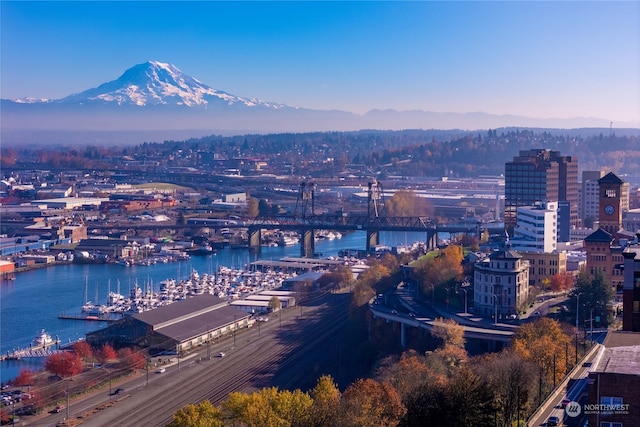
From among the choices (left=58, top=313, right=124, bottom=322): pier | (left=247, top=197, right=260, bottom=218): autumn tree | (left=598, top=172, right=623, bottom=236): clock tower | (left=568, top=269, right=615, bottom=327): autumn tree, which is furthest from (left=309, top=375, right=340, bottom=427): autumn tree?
(left=247, top=197, right=260, bottom=218): autumn tree

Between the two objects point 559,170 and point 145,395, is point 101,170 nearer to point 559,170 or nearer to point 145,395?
point 559,170

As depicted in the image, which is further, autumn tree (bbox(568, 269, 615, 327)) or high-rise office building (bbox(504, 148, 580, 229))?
high-rise office building (bbox(504, 148, 580, 229))

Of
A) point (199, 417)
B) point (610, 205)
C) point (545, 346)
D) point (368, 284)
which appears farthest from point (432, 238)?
point (199, 417)

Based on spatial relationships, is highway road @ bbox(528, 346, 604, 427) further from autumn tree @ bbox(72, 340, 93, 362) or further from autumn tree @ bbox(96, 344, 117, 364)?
autumn tree @ bbox(72, 340, 93, 362)

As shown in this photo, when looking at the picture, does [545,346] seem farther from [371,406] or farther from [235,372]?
[235,372]

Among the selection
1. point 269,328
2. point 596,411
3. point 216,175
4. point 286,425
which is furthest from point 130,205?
point 596,411
